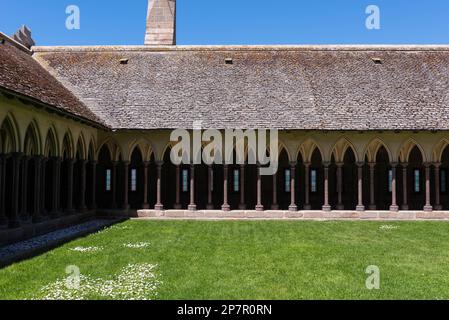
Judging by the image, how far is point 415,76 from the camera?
79.9ft

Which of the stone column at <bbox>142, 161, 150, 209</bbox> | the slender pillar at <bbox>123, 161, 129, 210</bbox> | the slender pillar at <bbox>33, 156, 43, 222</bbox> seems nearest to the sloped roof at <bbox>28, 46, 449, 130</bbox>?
the slender pillar at <bbox>123, 161, 129, 210</bbox>

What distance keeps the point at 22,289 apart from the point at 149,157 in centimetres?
1569

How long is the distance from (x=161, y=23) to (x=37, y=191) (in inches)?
696

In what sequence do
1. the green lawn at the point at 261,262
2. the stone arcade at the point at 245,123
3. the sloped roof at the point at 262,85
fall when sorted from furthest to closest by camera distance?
the sloped roof at the point at 262,85, the stone arcade at the point at 245,123, the green lawn at the point at 261,262

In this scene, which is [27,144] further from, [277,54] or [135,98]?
[277,54]

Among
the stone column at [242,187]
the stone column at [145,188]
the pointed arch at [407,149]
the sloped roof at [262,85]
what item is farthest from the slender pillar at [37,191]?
the pointed arch at [407,149]

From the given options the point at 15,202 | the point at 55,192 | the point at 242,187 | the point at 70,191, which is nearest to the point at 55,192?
the point at 55,192

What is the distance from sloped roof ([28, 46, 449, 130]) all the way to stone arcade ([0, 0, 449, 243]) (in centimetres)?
7

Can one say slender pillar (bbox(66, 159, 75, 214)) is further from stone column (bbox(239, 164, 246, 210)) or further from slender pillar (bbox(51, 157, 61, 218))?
stone column (bbox(239, 164, 246, 210))

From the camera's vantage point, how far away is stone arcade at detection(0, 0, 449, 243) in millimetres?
21500

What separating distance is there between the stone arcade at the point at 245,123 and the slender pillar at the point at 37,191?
1.13 m

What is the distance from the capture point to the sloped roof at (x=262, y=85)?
2192 centimetres

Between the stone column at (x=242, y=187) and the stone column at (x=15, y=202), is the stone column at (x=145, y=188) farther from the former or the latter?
the stone column at (x=15, y=202)
